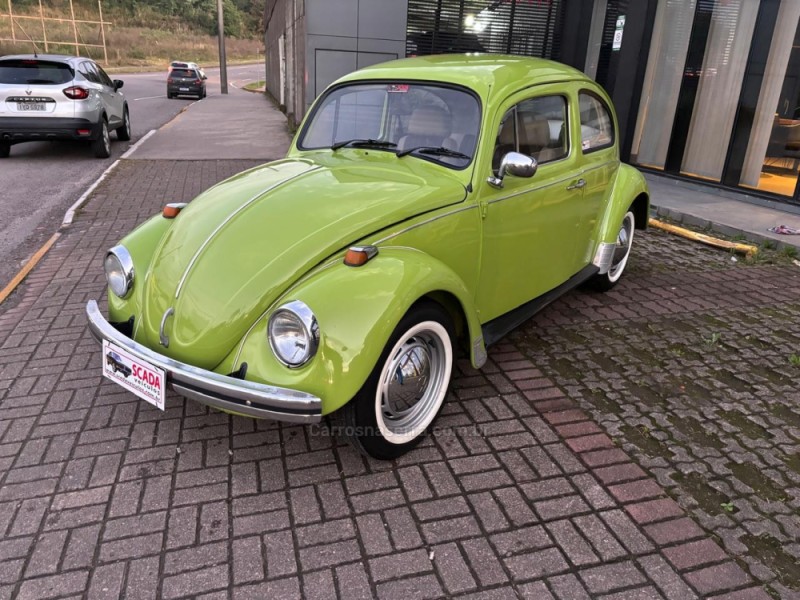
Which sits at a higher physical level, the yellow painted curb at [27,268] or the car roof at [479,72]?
the car roof at [479,72]

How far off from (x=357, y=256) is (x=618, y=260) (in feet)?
11.2

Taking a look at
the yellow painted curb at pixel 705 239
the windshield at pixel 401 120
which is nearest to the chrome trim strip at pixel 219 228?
the windshield at pixel 401 120

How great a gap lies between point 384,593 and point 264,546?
1.81 ft

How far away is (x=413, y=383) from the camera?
119 inches

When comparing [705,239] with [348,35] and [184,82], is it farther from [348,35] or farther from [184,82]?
[184,82]

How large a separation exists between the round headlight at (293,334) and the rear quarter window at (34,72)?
33.8 feet

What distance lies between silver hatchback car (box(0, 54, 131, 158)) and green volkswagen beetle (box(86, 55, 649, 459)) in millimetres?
8206

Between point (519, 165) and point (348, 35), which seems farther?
point (348, 35)

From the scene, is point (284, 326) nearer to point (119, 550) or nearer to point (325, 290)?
point (325, 290)

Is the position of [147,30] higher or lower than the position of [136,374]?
higher

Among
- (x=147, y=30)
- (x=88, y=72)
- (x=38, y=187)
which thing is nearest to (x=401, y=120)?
(x=38, y=187)

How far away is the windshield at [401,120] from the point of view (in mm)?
3453

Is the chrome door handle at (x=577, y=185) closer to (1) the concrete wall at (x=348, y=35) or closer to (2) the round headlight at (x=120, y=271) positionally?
(2) the round headlight at (x=120, y=271)

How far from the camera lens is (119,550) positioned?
239cm
